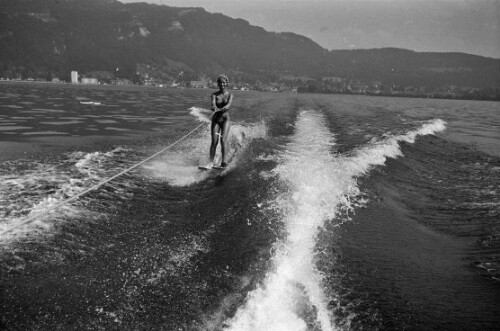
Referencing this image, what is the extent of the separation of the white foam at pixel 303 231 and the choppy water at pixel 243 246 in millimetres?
23

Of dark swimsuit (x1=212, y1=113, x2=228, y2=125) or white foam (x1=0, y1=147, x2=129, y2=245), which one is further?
dark swimsuit (x1=212, y1=113, x2=228, y2=125)

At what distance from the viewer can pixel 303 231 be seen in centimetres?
597

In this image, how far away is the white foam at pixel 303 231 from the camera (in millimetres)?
3756

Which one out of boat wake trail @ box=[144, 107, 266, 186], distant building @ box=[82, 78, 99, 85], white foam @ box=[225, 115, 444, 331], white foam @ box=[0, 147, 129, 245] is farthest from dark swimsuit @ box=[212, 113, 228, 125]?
distant building @ box=[82, 78, 99, 85]

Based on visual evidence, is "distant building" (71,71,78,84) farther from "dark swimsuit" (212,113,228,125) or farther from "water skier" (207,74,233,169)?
"dark swimsuit" (212,113,228,125)

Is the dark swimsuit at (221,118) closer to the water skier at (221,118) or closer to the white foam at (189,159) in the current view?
the water skier at (221,118)

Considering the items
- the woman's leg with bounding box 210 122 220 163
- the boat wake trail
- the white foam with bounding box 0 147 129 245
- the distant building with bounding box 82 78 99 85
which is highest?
the woman's leg with bounding box 210 122 220 163

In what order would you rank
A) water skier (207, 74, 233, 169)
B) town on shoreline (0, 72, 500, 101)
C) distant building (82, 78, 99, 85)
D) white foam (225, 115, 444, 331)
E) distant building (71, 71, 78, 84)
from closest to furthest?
white foam (225, 115, 444, 331)
water skier (207, 74, 233, 169)
town on shoreline (0, 72, 500, 101)
distant building (71, 71, 78, 84)
distant building (82, 78, 99, 85)

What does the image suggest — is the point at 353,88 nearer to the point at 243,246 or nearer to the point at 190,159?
the point at 190,159

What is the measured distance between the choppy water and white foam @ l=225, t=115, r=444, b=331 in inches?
0.9

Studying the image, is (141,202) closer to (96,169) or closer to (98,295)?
(96,169)

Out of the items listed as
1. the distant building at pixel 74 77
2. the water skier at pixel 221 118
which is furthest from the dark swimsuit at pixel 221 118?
the distant building at pixel 74 77

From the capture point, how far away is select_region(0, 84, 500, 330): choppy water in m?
3.92

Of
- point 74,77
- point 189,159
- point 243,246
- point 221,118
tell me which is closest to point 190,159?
point 189,159
